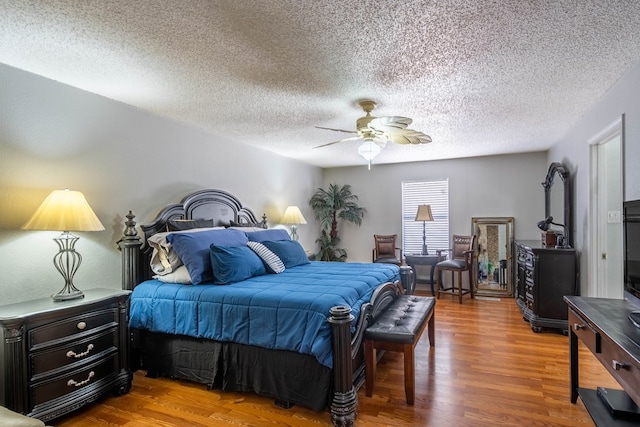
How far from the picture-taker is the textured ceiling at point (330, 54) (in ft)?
5.91

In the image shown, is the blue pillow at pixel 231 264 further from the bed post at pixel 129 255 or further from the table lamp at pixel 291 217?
the table lamp at pixel 291 217

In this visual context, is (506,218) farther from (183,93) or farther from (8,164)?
(8,164)

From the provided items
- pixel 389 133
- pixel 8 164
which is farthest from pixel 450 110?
pixel 8 164

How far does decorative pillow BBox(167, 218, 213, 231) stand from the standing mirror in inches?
176

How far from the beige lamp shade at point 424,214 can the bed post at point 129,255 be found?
4.41 m

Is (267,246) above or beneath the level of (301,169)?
beneath

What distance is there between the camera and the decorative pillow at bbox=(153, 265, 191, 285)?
2912 mm

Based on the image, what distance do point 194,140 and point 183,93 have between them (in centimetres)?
109

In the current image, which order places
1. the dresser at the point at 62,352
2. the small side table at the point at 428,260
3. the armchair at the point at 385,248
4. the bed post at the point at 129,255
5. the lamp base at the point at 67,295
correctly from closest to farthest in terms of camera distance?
the dresser at the point at 62,352, the lamp base at the point at 67,295, the bed post at the point at 129,255, the small side table at the point at 428,260, the armchair at the point at 385,248

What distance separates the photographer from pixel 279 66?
2449 millimetres

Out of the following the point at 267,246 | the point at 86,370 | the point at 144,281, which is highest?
the point at 267,246

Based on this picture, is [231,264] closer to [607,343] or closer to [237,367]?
[237,367]

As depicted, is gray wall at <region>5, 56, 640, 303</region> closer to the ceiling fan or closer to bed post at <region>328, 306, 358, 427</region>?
the ceiling fan

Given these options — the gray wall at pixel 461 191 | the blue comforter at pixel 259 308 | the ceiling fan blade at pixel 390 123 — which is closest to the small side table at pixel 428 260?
the gray wall at pixel 461 191
